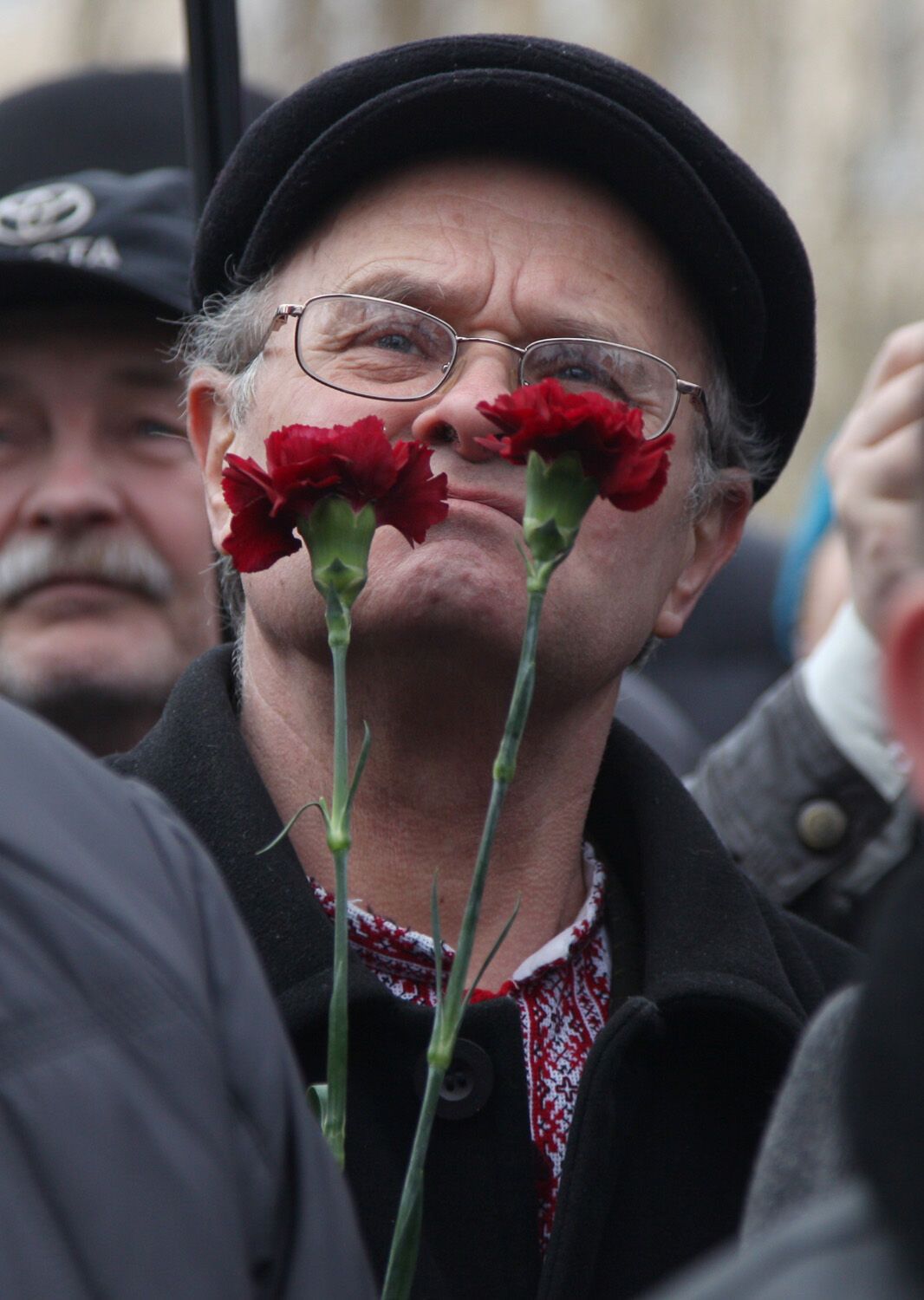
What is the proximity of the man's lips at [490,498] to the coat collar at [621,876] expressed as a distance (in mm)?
316

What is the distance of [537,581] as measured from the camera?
1.28 metres

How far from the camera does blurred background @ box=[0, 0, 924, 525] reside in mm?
9891

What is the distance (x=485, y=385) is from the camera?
1864mm

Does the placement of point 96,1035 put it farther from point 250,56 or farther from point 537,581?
point 250,56

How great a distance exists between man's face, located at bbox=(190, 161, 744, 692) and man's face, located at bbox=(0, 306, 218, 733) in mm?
868

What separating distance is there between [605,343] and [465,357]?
153mm

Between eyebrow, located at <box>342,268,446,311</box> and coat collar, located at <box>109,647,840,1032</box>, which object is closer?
coat collar, located at <box>109,647,840,1032</box>

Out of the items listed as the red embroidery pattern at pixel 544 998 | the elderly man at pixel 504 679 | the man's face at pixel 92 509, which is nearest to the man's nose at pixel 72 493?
the man's face at pixel 92 509

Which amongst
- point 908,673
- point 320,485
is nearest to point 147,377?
point 320,485

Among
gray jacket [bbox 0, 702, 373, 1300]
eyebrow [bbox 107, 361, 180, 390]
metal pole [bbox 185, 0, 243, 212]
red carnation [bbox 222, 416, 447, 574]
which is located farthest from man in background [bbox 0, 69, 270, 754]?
gray jacket [bbox 0, 702, 373, 1300]

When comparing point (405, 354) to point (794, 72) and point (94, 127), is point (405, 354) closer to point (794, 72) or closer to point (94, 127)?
point (94, 127)

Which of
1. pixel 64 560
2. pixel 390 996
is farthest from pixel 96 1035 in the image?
pixel 64 560

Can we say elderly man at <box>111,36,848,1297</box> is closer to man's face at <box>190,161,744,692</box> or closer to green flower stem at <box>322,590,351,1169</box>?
man's face at <box>190,161,744,692</box>

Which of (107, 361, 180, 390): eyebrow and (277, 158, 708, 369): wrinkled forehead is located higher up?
(277, 158, 708, 369): wrinkled forehead
